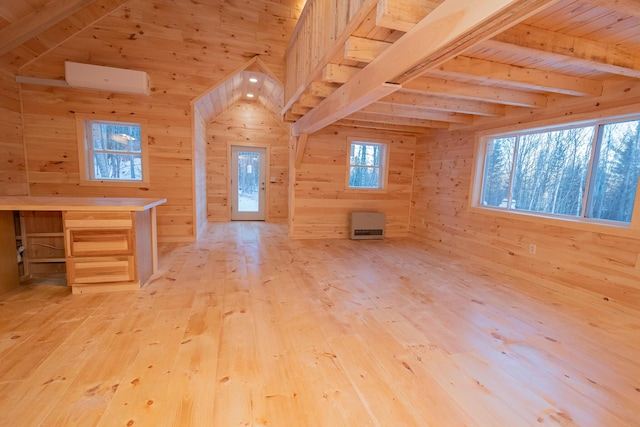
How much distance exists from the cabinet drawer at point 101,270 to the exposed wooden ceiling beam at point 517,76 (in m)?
3.20

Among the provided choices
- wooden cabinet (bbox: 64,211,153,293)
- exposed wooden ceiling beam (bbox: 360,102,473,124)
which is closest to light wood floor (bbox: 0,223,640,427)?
wooden cabinet (bbox: 64,211,153,293)

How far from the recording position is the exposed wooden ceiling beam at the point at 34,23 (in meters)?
3.08

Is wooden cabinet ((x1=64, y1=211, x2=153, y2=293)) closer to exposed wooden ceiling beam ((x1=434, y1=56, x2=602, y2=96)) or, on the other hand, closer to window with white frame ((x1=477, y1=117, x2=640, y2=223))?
exposed wooden ceiling beam ((x1=434, y1=56, x2=602, y2=96))

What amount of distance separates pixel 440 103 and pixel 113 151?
472cm

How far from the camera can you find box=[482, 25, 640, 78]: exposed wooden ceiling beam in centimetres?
181

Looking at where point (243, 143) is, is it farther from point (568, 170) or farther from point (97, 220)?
point (568, 170)

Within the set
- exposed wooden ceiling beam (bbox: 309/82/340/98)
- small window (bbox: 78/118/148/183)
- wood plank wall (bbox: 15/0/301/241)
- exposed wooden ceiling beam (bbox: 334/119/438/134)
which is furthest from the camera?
exposed wooden ceiling beam (bbox: 334/119/438/134)

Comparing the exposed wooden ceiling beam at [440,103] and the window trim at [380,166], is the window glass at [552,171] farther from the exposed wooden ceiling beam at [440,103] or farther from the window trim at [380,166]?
the window trim at [380,166]

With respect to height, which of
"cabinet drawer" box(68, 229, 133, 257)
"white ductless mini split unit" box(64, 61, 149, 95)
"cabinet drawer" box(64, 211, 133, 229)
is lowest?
"cabinet drawer" box(68, 229, 133, 257)

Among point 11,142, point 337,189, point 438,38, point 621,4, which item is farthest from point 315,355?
point 11,142

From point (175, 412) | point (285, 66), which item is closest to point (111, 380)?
point (175, 412)

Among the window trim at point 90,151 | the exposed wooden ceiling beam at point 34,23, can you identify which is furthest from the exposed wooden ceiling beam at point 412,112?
the exposed wooden ceiling beam at point 34,23

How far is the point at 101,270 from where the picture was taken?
101 inches

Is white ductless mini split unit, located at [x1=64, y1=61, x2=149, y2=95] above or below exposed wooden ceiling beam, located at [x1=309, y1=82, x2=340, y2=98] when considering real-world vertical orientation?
above
